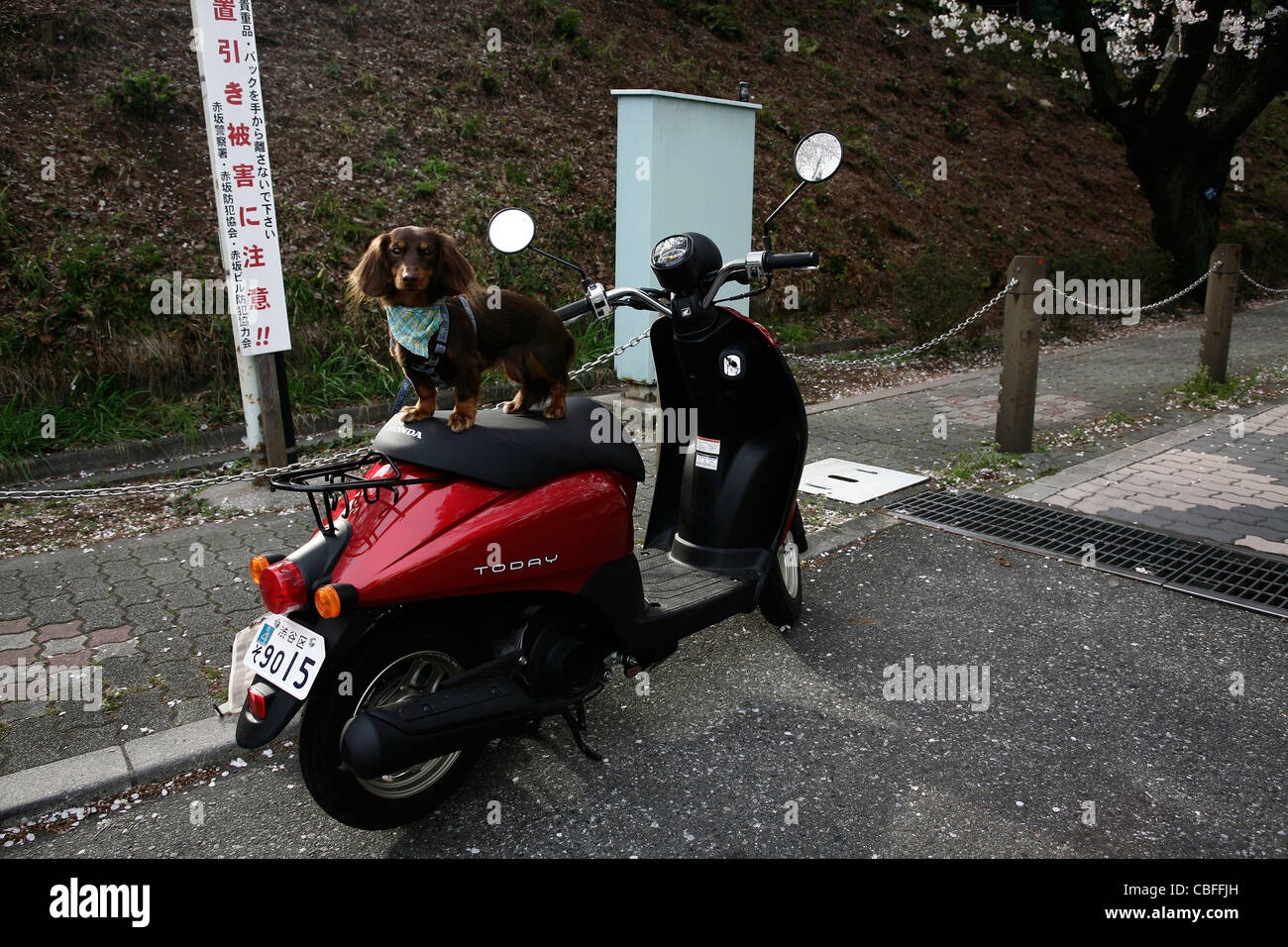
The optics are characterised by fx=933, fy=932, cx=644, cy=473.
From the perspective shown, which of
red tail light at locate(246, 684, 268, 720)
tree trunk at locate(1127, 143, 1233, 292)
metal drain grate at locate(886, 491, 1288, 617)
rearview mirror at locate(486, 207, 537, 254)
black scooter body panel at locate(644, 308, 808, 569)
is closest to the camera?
red tail light at locate(246, 684, 268, 720)

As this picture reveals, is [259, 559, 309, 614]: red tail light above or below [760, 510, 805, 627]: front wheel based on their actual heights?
above

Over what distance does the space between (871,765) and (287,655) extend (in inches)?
67.3

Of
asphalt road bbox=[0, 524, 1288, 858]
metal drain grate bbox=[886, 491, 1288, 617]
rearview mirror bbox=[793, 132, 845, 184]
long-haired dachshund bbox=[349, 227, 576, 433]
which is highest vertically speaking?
rearview mirror bbox=[793, 132, 845, 184]

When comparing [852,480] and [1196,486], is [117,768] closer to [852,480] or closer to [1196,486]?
[852,480]

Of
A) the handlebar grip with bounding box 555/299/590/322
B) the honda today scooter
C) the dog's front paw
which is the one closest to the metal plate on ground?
the honda today scooter

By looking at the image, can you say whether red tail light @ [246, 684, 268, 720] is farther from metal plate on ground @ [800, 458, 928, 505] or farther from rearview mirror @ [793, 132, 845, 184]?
metal plate on ground @ [800, 458, 928, 505]

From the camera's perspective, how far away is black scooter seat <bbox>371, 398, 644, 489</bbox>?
2.47 m

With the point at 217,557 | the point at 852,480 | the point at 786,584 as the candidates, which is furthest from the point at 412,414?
the point at 852,480

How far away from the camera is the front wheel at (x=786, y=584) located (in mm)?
3557

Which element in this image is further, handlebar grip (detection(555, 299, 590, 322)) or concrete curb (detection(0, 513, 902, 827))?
handlebar grip (detection(555, 299, 590, 322))

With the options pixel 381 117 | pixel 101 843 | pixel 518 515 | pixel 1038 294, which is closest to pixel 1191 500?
pixel 1038 294

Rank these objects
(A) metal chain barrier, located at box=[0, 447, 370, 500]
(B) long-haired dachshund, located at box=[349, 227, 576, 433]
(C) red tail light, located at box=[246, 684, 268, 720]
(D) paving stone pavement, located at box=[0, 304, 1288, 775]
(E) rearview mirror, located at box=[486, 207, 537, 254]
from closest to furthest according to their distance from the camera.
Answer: (C) red tail light, located at box=[246, 684, 268, 720], (B) long-haired dachshund, located at box=[349, 227, 576, 433], (E) rearview mirror, located at box=[486, 207, 537, 254], (D) paving stone pavement, located at box=[0, 304, 1288, 775], (A) metal chain barrier, located at box=[0, 447, 370, 500]

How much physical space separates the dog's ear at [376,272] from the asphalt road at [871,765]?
144cm

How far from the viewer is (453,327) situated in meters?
2.54
